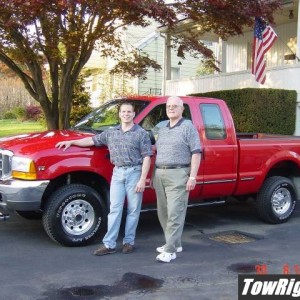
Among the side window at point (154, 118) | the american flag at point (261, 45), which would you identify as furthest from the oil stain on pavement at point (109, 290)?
the american flag at point (261, 45)

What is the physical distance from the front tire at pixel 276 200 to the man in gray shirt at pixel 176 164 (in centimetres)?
246

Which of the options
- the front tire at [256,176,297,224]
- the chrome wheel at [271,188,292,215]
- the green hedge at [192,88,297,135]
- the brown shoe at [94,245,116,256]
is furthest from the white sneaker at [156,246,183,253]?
the green hedge at [192,88,297,135]

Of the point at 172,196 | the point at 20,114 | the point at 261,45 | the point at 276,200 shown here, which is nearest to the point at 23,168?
the point at 172,196

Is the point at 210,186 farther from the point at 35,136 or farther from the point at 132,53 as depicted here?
the point at 132,53

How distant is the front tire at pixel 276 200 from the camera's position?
7578mm

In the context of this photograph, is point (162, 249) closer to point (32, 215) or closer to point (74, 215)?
point (74, 215)

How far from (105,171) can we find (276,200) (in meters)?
2.98

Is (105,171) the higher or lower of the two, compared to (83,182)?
higher

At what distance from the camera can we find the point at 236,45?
20.6m

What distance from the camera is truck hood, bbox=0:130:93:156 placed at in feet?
19.2

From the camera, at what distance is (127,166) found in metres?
5.69

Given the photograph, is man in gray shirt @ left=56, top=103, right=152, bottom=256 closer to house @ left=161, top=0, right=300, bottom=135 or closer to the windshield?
the windshield

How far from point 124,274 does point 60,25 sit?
19.2ft

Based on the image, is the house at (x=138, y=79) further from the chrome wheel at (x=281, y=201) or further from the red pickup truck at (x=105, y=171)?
the red pickup truck at (x=105, y=171)
